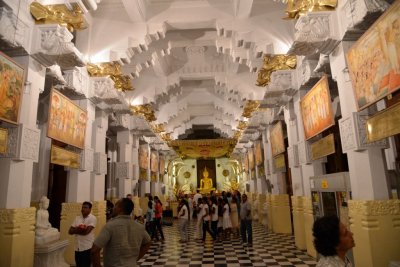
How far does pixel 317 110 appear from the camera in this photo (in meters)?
6.55

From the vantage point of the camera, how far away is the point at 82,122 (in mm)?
7664

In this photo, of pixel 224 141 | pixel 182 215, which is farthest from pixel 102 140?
pixel 224 141

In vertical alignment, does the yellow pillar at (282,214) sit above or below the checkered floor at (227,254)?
above

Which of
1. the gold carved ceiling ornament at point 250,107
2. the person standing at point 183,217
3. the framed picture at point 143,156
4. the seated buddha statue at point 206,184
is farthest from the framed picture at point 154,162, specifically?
the seated buddha statue at point 206,184

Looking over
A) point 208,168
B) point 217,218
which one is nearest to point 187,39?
point 217,218

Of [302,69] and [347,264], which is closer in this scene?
[347,264]

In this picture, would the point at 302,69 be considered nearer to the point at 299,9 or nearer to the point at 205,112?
the point at 299,9

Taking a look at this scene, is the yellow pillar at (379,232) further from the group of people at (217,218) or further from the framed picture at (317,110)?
the group of people at (217,218)

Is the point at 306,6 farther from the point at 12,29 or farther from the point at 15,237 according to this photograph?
the point at 15,237

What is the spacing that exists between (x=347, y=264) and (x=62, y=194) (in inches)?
361

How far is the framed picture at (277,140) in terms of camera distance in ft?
34.6

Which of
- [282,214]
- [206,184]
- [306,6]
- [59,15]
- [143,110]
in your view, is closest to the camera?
[306,6]

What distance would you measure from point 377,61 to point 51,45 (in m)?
5.06

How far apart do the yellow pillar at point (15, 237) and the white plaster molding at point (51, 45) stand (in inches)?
102
